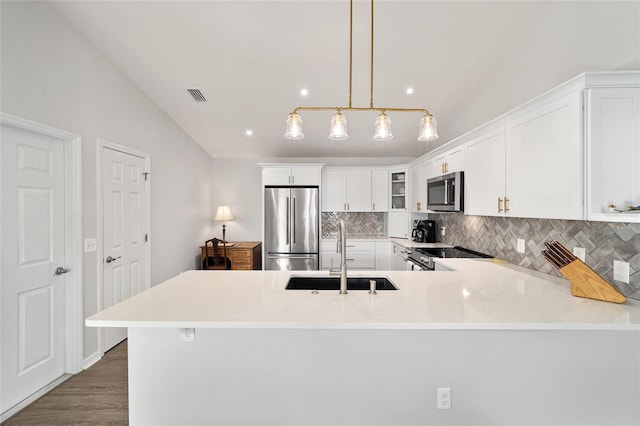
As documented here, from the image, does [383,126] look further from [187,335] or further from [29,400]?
[29,400]

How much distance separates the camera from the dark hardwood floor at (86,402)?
6.40 ft

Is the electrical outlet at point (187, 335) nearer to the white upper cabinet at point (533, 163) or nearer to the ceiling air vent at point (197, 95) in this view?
the white upper cabinet at point (533, 163)

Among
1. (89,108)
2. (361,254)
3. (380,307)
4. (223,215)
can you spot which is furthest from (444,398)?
(223,215)

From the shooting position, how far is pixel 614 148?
1606 mm

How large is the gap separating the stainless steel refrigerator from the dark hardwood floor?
2.49 m

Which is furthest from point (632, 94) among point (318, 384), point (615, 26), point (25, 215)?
point (25, 215)

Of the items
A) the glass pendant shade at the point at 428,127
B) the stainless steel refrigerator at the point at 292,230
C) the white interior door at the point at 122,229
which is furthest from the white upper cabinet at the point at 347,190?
the glass pendant shade at the point at 428,127

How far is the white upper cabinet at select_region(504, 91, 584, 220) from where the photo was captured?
5.56 ft

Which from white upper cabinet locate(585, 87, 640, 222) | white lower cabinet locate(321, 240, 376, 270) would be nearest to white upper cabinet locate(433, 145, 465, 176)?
white upper cabinet locate(585, 87, 640, 222)

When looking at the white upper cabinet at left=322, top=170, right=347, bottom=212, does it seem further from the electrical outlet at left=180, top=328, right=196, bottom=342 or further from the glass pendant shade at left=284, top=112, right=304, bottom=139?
the electrical outlet at left=180, top=328, right=196, bottom=342

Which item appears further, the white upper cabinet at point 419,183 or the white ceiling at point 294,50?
the white upper cabinet at point 419,183

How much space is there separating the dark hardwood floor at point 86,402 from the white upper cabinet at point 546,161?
3.17m

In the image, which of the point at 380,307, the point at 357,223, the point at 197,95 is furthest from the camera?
the point at 357,223

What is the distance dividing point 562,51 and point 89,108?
4040mm
